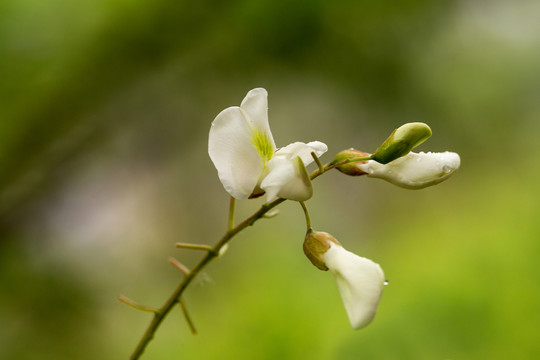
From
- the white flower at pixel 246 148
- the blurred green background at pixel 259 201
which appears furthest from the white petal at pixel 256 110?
the blurred green background at pixel 259 201

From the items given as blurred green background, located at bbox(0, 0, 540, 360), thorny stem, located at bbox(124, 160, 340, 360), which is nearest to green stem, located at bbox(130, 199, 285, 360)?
thorny stem, located at bbox(124, 160, 340, 360)

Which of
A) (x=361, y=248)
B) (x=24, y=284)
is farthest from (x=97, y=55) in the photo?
(x=361, y=248)

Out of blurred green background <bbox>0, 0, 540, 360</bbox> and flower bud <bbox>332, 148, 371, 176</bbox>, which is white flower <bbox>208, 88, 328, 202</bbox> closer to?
flower bud <bbox>332, 148, 371, 176</bbox>

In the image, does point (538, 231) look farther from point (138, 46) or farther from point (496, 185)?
point (138, 46)

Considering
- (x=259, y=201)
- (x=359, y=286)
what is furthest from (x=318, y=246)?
(x=259, y=201)

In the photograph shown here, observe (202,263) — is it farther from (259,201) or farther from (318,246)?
(259,201)

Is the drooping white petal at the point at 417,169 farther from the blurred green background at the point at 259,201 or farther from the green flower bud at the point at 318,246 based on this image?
the blurred green background at the point at 259,201
